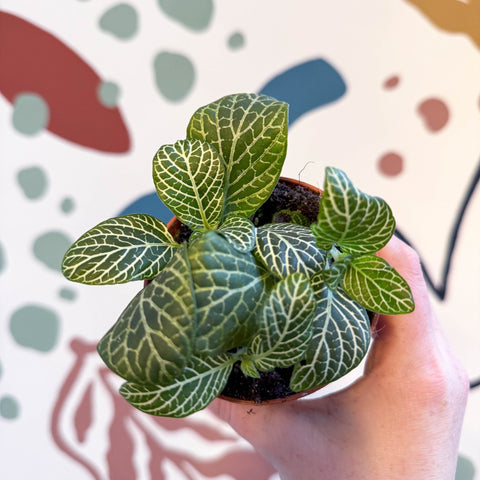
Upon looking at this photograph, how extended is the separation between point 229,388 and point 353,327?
20cm

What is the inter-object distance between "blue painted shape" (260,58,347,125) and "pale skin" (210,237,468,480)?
362 millimetres

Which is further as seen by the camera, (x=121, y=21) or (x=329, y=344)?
(x=121, y=21)

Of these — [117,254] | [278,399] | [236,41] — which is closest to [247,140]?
[117,254]

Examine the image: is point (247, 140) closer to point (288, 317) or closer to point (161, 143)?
point (288, 317)

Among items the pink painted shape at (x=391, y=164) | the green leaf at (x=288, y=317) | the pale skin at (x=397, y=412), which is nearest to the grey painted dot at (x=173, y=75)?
the pink painted shape at (x=391, y=164)

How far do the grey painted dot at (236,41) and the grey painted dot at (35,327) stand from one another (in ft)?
1.98

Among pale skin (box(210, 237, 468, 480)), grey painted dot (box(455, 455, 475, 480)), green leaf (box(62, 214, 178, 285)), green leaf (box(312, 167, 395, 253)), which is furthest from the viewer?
grey painted dot (box(455, 455, 475, 480))

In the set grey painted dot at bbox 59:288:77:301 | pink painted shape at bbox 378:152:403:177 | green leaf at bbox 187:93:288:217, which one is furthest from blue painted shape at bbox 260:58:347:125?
grey painted dot at bbox 59:288:77:301

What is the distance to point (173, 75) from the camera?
919 mm

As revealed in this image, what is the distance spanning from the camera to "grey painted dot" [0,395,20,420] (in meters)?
0.89

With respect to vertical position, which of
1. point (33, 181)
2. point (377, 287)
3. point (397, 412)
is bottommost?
point (397, 412)

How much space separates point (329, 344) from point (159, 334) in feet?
0.54

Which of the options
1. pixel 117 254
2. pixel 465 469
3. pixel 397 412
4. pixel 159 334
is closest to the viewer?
pixel 159 334

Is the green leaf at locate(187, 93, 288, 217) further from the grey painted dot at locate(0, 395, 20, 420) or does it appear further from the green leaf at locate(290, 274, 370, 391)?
the grey painted dot at locate(0, 395, 20, 420)
